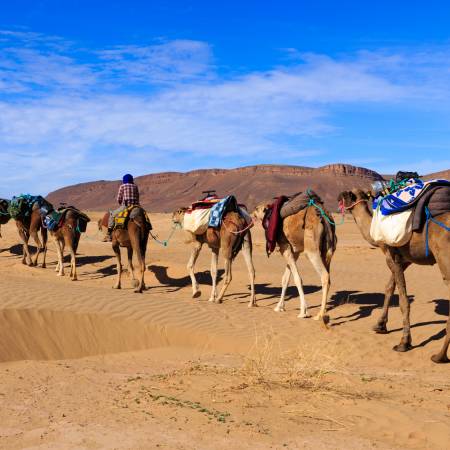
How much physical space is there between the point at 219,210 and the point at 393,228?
5.19m

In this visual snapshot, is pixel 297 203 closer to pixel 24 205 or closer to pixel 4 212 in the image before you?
pixel 24 205

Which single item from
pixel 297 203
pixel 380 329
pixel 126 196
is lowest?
pixel 380 329

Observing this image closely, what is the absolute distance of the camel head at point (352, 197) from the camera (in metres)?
11.1

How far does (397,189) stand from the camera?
987 cm

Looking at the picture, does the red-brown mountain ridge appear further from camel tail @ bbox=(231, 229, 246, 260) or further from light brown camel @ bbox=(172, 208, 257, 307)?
camel tail @ bbox=(231, 229, 246, 260)

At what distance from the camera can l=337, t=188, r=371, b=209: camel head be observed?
11141mm

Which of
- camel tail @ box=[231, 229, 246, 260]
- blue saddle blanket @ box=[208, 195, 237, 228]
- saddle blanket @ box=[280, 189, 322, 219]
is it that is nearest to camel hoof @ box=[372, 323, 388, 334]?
saddle blanket @ box=[280, 189, 322, 219]

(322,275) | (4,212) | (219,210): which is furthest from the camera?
(4,212)

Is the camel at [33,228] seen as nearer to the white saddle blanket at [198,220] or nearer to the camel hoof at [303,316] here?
the white saddle blanket at [198,220]

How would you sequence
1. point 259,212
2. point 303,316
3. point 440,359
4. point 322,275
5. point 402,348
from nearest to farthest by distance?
point 440,359, point 402,348, point 322,275, point 303,316, point 259,212

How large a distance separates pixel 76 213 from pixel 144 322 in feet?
26.5

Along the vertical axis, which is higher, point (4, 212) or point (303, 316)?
point (4, 212)

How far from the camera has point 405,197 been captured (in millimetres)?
9133

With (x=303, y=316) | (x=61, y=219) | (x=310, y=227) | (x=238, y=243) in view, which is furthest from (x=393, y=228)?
(x=61, y=219)
